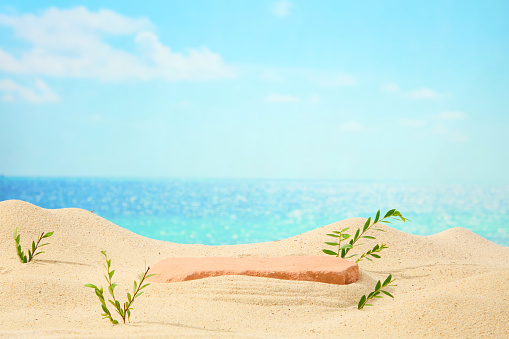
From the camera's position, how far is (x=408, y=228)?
40.5 feet

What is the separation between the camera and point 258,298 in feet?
9.16

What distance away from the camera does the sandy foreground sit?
2203 millimetres

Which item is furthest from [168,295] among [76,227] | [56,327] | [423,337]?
[76,227]

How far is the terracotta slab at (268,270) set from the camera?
124 inches

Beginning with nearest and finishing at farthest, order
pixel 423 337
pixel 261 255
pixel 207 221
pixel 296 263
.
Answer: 1. pixel 423 337
2. pixel 296 263
3. pixel 261 255
4. pixel 207 221

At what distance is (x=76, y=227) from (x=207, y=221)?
9.02m

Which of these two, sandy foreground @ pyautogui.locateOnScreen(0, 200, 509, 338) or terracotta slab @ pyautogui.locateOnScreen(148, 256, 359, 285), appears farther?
terracotta slab @ pyautogui.locateOnScreen(148, 256, 359, 285)

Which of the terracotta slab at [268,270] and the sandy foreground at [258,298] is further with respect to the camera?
the terracotta slab at [268,270]

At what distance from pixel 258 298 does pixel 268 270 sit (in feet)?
1.42

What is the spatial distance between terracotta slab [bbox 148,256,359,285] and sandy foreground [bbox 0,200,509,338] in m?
0.11

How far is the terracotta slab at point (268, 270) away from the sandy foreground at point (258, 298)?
11cm

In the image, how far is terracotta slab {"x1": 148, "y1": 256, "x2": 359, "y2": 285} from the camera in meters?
3.16

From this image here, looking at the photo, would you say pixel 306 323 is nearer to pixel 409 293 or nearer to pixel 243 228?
pixel 409 293

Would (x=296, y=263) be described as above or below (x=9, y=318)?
above
